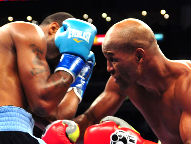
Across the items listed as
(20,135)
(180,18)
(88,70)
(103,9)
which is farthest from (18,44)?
(180,18)

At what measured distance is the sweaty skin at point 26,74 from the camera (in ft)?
4.97

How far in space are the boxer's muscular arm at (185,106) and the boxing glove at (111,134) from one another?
0.33m

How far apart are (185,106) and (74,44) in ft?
2.15

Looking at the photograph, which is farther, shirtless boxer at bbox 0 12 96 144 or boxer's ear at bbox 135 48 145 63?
boxer's ear at bbox 135 48 145 63

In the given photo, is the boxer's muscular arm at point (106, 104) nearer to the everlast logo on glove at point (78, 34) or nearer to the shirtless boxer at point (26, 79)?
the everlast logo on glove at point (78, 34)

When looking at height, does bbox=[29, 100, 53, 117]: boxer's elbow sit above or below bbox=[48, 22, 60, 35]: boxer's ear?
below

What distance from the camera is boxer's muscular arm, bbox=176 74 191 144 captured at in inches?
65.4

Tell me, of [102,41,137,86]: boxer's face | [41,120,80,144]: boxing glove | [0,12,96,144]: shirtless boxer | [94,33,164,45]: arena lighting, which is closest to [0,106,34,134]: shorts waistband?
[0,12,96,144]: shirtless boxer

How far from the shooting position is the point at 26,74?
1.53 meters

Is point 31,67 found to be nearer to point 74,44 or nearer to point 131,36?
point 74,44

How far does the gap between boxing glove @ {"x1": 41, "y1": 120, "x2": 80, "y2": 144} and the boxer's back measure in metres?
0.46

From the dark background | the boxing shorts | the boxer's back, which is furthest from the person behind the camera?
the dark background

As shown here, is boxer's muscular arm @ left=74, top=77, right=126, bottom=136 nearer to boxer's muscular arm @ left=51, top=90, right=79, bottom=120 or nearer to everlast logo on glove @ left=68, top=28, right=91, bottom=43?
boxer's muscular arm @ left=51, top=90, right=79, bottom=120

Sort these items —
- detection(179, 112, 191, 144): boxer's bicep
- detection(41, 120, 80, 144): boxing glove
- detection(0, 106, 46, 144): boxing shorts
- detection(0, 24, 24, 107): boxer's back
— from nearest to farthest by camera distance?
1. detection(0, 106, 46, 144): boxing shorts
2. detection(0, 24, 24, 107): boxer's back
3. detection(179, 112, 191, 144): boxer's bicep
4. detection(41, 120, 80, 144): boxing glove
